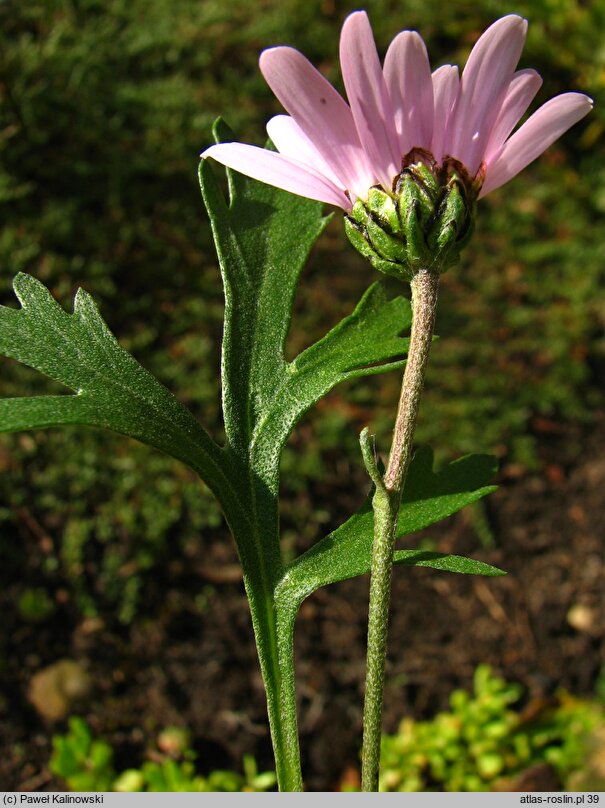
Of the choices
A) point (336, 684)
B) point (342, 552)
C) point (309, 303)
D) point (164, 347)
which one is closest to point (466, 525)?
point (336, 684)

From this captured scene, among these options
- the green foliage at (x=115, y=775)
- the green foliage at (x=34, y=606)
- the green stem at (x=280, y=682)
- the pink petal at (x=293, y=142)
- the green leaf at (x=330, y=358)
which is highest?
the pink petal at (x=293, y=142)

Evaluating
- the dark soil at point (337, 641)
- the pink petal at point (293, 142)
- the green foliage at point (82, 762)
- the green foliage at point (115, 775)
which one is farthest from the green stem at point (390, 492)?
the dark soil at point (337, 641)

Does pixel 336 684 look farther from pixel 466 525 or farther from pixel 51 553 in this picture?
pixel 51 553

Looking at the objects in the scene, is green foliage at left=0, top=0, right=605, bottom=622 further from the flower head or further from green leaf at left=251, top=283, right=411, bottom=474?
the flower head

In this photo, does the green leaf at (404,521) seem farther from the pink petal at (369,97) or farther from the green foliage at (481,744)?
the green foliage at (481,744)

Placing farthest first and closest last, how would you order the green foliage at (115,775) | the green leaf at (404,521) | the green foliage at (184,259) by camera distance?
1. the green foliage at (184,259)
2. the green foliage at (115,775)
3. the green leaf at (404,521)

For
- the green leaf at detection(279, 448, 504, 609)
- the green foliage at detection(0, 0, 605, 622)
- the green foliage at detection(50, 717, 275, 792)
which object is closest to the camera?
the green leaf at detection(279, 448, 504, 609)

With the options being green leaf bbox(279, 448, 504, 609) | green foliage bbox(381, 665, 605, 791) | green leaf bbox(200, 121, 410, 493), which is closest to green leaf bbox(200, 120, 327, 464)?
green leaf bbox(200, 121, 410, 493)

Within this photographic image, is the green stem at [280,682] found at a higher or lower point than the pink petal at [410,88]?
lower
